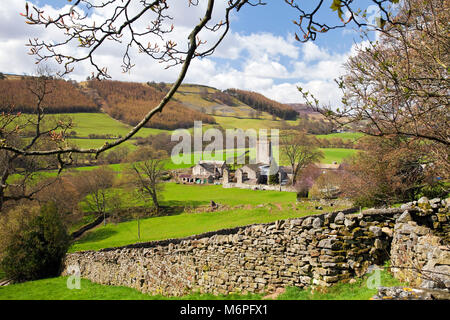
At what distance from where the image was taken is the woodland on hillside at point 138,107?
97.1 meters

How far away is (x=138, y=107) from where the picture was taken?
357ft

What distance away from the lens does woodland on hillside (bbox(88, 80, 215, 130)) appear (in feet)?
319

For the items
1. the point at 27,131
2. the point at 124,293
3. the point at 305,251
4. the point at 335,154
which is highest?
the point at 27,131

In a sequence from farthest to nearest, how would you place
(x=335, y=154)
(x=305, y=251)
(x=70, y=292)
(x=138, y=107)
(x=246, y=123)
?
(x=246, y=123) < (x=138, y=107) < (x=335, y=154) < (x=70, y=292) < (x=305, y=251)

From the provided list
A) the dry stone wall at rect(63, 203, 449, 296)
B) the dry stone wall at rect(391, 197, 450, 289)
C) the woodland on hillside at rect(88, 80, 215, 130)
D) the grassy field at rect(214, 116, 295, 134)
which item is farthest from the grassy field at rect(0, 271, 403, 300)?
the grassy field at rect(214, 116, 295, 134)

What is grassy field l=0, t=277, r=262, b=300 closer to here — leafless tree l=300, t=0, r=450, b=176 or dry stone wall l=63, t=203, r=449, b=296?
dry stone wall l=63, t=203, r=449, b=296

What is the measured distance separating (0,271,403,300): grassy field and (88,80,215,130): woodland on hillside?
70.7m

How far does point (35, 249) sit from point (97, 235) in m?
15.9

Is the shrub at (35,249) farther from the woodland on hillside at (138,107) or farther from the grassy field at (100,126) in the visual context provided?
the woodland on hillside at (138,107)

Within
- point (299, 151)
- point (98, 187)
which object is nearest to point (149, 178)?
point (98, 187)

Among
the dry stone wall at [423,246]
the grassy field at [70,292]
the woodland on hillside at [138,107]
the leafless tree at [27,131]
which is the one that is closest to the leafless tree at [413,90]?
the dry stone wall at [423,246]

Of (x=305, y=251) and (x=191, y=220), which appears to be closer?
(x=305, y=251)

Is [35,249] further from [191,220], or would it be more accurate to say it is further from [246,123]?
[246,123]
